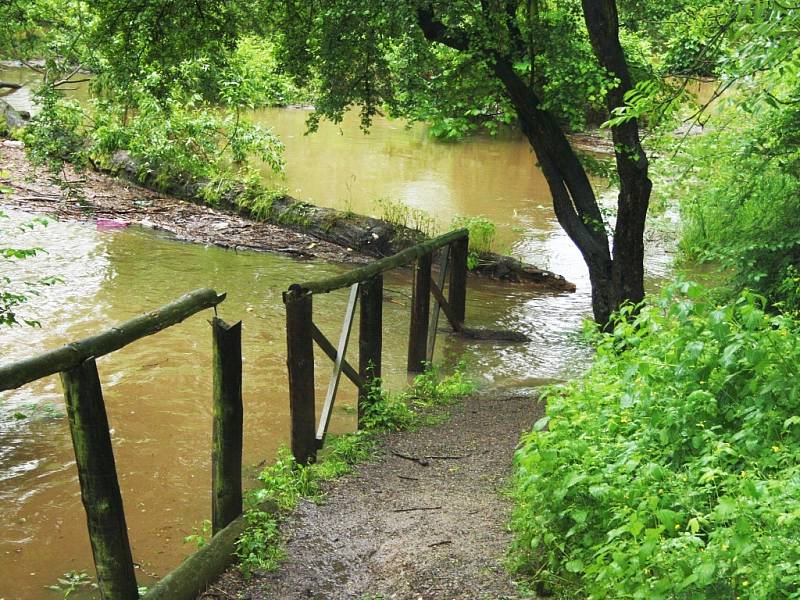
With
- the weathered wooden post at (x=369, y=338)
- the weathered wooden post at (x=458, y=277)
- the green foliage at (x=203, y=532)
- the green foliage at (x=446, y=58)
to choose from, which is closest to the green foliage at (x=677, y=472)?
the green foliage at (x=203, y=532)

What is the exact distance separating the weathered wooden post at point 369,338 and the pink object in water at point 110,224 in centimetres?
903

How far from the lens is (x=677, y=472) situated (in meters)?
3.71

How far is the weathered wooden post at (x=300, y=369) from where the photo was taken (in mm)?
5922

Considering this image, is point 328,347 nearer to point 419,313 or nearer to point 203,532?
point 203,532

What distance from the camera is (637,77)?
9.54m

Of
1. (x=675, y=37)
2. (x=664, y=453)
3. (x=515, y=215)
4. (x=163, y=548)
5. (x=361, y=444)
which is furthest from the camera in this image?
(x=515, y=215)

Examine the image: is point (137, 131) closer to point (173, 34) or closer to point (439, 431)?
point (173, 34)

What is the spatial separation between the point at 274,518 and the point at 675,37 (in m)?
8.81

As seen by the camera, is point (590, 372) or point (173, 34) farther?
point (173, 34)

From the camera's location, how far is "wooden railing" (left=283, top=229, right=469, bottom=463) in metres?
5.99

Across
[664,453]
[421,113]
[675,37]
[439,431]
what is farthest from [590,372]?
[675,37]

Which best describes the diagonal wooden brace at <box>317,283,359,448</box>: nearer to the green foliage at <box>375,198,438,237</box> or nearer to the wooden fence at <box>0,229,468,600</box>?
the wooden fence at <box>0,229,468,600</box>

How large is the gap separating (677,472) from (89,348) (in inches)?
105

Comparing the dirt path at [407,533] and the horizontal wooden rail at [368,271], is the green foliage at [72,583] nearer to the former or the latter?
the dirt path at [407,533]
